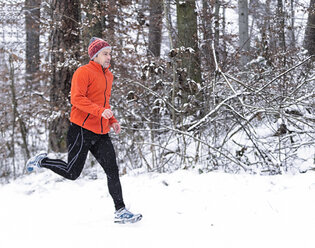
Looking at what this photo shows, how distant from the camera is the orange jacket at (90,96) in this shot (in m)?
3.34

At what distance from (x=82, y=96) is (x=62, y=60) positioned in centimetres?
386

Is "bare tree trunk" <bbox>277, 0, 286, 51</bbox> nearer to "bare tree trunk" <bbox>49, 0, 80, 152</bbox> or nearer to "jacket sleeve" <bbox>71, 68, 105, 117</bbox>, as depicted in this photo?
"bare tree trunk" <bbox>49, 0, 80, 152</bbox>

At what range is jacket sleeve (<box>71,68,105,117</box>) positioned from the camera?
332cm

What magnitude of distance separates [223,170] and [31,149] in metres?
4.77

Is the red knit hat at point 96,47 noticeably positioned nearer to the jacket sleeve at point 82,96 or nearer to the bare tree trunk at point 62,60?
the jacket sleeve at point 82,96

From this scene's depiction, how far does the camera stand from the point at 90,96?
3.52 m

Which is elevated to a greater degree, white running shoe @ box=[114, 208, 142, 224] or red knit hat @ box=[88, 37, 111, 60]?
red knit hat @ box=[88, 37, 111, 60]

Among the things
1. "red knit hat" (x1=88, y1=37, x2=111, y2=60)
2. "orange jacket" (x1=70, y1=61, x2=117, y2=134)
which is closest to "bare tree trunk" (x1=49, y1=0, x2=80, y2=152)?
"red knit hat" (x1=88, y1=37, x2=111, y2=60)

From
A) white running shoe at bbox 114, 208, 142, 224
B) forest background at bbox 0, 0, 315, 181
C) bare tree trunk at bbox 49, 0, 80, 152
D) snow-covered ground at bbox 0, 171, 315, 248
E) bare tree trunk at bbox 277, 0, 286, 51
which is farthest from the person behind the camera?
bare tree trunk at bbox 277, 0, 286, 51

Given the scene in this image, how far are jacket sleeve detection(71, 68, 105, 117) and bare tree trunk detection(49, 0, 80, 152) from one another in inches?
135

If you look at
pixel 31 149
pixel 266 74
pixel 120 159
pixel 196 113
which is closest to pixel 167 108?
pixel 196 113

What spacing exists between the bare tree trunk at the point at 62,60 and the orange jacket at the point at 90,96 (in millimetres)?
3319

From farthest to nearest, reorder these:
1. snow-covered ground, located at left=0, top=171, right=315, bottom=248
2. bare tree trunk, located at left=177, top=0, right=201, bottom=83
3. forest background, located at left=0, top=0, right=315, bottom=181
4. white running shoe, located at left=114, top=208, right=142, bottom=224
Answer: bare tree trunk, located at left=177, top=0, right=201, bottom=83, forest background, located at left=0, top=0, right=315, bottom=181, white running shoe, located at left=114, top=208, right=142, bottom=224, snow-covered ground, located at left=0, top=171, right=315, bottom=248

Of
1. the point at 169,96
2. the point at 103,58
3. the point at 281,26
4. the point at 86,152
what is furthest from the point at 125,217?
the point at 281,26
